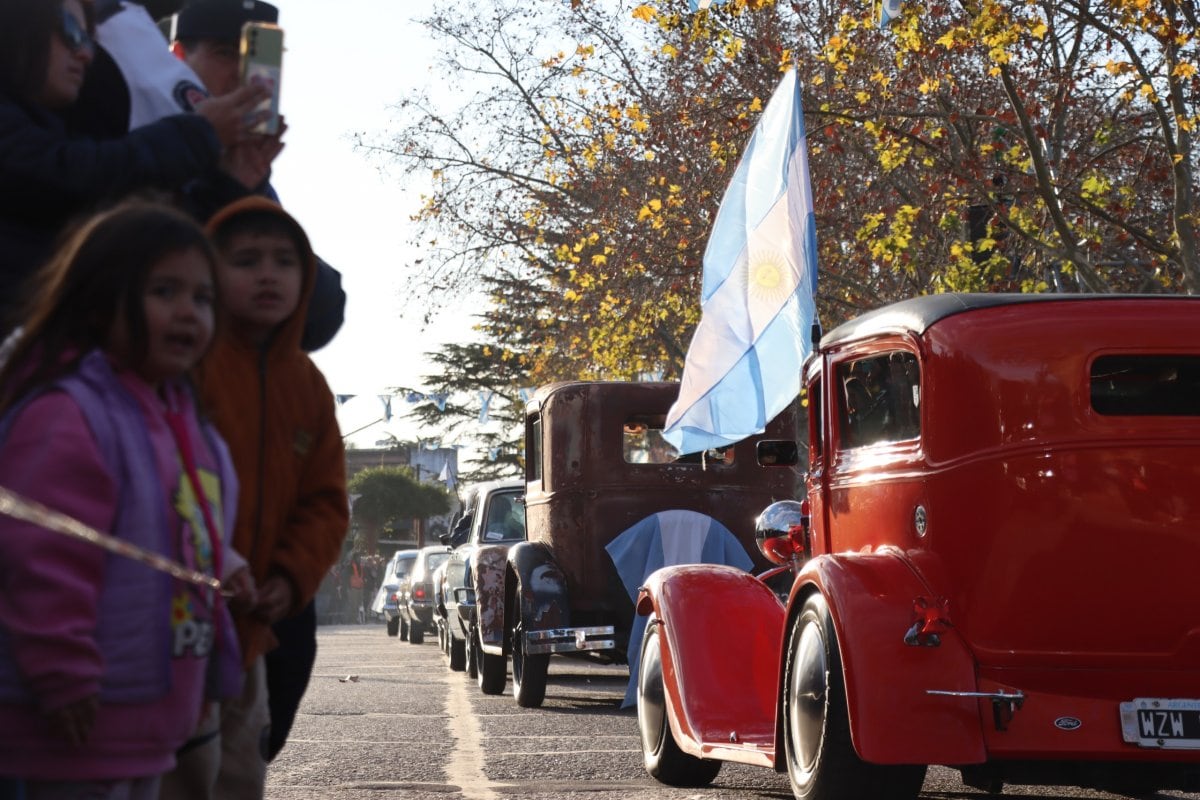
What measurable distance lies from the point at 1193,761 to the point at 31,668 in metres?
4.54

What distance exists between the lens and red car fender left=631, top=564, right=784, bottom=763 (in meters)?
7.75

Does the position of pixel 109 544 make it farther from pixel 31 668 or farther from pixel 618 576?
pixel 618 576

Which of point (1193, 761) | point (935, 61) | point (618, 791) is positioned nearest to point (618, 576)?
point (618, 791)

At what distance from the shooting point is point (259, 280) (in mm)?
3254

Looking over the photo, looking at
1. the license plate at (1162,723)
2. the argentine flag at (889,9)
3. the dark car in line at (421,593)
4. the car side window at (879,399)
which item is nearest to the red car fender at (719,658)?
the car side window at (879,399)

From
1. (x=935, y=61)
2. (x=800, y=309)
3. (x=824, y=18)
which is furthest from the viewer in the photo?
(x=824, y=18)

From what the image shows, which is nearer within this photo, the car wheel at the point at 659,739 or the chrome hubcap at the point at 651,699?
the car wheel at the point at 659,739

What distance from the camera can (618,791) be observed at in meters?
8.12

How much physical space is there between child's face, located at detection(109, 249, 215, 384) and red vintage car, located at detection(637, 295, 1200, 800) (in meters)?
3.73

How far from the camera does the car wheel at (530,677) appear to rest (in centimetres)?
1323

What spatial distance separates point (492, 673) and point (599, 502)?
7.23ft

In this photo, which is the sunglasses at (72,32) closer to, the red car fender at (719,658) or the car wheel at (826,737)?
the car wheel at (826,737)

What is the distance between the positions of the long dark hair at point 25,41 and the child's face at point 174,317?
424 mm

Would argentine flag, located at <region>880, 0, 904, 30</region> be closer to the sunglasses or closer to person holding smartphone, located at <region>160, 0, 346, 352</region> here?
person holding smartphone, located at <region>160, 0, 346, 352</region>
